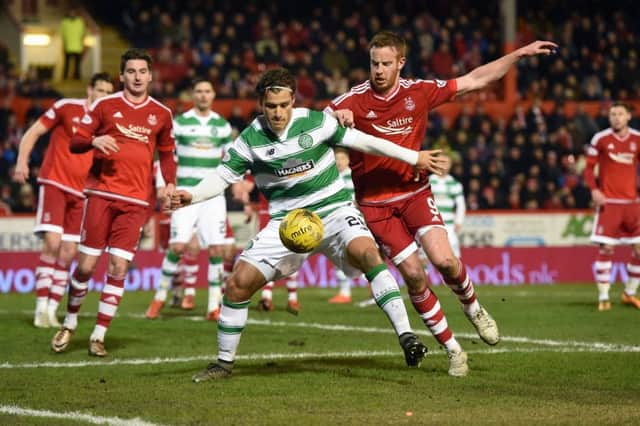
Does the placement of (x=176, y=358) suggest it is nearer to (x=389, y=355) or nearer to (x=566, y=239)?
(x=389, y=355)

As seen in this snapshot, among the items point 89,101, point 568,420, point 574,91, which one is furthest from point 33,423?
point 574,91

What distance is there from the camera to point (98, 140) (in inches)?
380

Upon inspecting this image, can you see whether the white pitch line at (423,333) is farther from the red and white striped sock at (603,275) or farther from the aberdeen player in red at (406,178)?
the red and white striped sock at (603,275)

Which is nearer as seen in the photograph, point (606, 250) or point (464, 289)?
point (464, 289)

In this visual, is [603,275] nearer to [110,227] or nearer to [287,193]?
[110,227]

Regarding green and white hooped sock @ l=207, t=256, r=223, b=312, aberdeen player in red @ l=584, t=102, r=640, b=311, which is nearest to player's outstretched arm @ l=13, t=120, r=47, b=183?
green and white hooped sock @ l=207, t=256, r=223, b=312

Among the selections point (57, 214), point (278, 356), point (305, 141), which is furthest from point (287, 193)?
point (57, 214)

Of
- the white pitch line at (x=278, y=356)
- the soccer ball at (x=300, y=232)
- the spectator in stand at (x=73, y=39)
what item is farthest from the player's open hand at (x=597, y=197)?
the spectator in stand at (x=73, y=39)

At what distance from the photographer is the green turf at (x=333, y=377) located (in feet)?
23.5

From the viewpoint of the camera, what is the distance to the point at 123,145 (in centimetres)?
1048

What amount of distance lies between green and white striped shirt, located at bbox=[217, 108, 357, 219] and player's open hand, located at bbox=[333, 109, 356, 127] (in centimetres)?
7

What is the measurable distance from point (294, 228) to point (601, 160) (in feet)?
28.0

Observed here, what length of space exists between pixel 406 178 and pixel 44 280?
5.22 meters

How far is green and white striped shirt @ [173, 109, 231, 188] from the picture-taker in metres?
13.9
